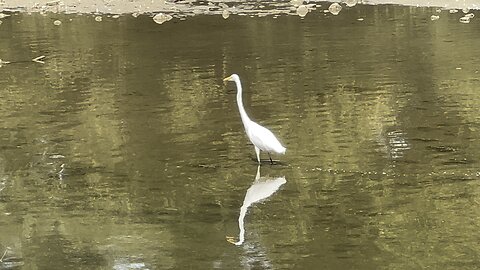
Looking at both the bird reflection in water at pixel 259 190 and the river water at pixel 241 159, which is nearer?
the river water at pixel 241 159

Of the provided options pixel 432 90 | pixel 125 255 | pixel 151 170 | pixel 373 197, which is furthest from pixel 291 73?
pixel 125 255

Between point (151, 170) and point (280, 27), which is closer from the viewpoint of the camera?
point (151, 170)

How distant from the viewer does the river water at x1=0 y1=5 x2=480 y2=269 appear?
7.93 metres

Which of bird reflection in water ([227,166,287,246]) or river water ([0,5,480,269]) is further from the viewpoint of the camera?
bird reflection in water ([227,166,287,246])

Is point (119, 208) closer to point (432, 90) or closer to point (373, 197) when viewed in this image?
point (373, 197)

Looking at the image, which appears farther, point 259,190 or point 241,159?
point 241,159

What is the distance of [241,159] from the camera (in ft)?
35.5

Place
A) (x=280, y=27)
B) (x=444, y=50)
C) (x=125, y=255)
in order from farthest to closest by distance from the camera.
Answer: (x=280, y=27)
(x=444, y=50)
(x=125, y=255)

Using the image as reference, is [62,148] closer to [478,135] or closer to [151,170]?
[151,170]

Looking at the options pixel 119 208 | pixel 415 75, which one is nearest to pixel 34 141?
pixel 119 208

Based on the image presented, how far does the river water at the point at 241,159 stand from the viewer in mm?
7934

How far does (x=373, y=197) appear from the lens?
912 cm

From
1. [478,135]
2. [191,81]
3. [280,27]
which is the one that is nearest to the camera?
[478,135]

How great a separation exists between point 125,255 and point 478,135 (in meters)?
5.58
